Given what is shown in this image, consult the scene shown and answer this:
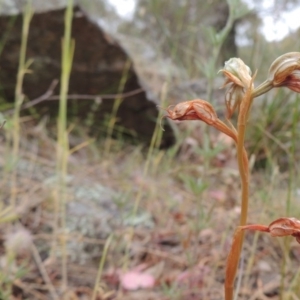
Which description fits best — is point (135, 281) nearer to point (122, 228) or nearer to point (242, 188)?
point (122, 228)

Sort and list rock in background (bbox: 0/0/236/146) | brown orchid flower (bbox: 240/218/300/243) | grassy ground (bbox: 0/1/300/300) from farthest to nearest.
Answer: rock in background (bbox: 0/0/236/146), grassy ground (bbox: 0/1/300/300), brown orchid flower (bbox: 240/218/300/243)

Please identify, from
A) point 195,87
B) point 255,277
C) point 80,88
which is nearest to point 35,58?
point 80,88

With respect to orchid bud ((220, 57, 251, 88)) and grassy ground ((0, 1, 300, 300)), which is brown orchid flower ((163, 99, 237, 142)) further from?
grassy ground ((0, 1, 300, 300))

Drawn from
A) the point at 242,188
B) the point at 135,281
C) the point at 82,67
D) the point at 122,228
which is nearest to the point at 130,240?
the point at 135,281

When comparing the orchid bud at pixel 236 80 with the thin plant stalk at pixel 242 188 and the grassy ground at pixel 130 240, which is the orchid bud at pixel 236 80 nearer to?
the thin plant stalk at pixel 242 188

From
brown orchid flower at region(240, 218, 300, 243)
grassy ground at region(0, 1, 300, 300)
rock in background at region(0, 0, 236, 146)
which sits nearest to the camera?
brown orchid flower at region(240, 218, 300, 243)

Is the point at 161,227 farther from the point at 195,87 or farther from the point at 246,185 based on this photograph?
the point at 195,87

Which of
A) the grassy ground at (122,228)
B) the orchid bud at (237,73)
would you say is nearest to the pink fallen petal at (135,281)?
the grassy ground at (122,228)

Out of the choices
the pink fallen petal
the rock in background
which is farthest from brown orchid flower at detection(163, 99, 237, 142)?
the rock in background
